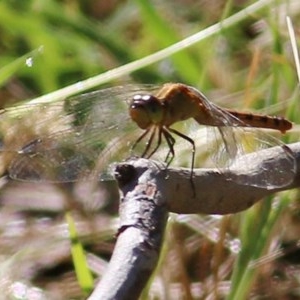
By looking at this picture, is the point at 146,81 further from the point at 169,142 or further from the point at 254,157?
the point at 254,157

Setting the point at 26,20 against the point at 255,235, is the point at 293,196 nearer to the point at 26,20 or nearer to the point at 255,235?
the point at 255,235

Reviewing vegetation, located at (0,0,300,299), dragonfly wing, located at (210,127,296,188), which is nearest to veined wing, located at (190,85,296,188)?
dragonfly wing, located at (210,127,296,188)

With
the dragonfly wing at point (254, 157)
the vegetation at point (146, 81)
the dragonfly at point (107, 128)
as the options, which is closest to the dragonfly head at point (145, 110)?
the dragonfly at point (107, 128)

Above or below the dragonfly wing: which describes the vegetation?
above

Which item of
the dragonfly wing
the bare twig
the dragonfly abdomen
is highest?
the dragonfly abdomen

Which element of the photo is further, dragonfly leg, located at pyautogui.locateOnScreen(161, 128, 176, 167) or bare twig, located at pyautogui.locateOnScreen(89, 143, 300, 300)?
dragonfly leg, located at pyautogui.locateOnScreen(161, 128, 176, 167)

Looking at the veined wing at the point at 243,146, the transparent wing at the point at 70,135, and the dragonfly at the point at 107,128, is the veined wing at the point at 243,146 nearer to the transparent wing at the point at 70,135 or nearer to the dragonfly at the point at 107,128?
the dragonfly at the point at 107,128

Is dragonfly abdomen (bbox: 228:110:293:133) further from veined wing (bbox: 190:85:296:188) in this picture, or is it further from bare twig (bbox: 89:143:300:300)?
bare twig (bbox: 89:143:300:300)

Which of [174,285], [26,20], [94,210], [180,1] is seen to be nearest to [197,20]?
[180,1]
